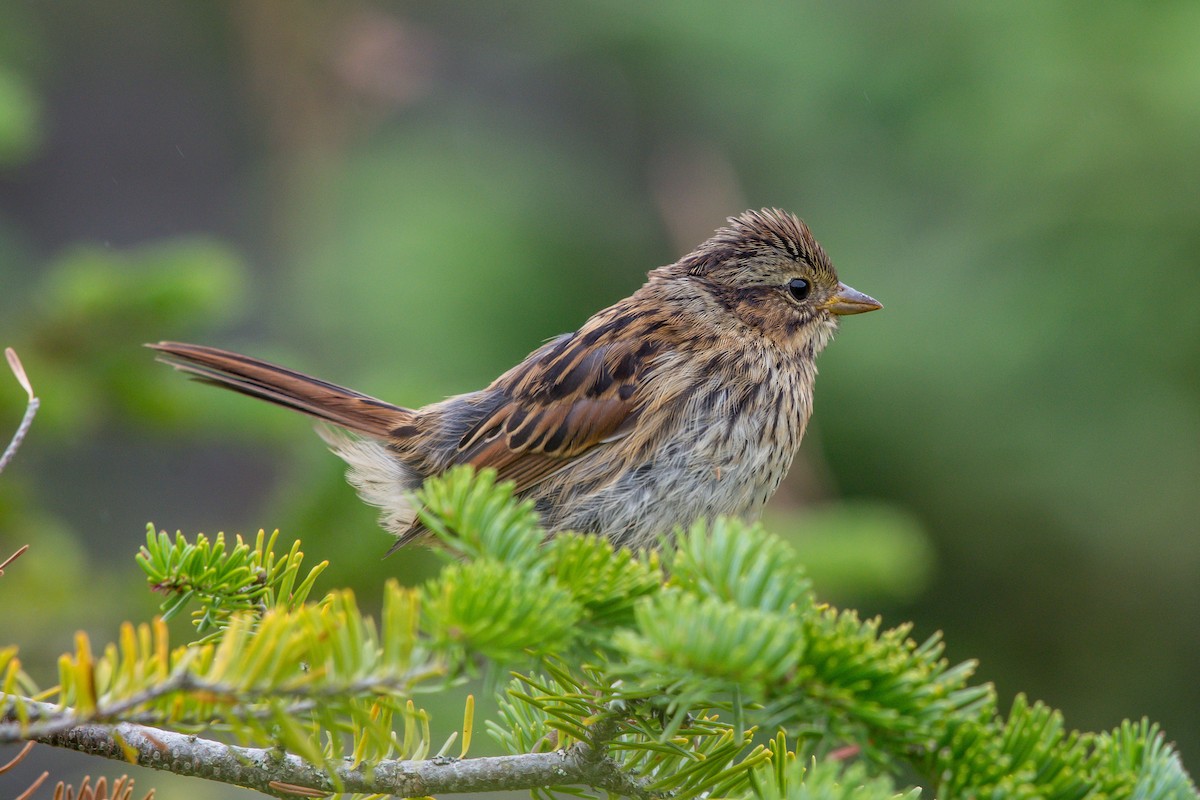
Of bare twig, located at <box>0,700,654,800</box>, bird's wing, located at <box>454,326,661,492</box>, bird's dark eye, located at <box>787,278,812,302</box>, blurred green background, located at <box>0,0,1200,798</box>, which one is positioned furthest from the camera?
blurred green background, located at <box>0,0,1200,798</box>

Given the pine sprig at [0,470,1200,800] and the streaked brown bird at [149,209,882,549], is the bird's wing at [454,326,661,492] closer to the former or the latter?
the streaked brown bird at [149,209,882,549]

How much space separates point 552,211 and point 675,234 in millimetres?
1259

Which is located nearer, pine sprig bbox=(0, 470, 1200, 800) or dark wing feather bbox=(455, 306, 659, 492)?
pine sprig bbox=(0, 470, 1200, 800)

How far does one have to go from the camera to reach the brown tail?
9.94 ft

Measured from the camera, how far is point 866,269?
5.59 m

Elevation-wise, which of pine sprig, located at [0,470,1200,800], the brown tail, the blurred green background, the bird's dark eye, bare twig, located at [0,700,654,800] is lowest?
bare twig, located at [0,700,654,800]

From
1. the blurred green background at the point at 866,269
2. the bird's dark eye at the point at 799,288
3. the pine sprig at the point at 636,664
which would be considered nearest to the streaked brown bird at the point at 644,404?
the bird's dark eye at the point at 799,288

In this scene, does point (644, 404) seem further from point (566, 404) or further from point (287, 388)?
point (287, 388)

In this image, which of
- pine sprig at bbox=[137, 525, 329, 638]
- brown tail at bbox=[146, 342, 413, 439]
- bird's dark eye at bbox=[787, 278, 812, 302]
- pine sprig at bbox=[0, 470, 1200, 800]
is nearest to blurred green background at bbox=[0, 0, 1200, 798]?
brown tail at bbox=[146, 342, 413, 439]

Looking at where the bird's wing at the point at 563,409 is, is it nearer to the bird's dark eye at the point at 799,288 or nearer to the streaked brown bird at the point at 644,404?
the streaked brown bird at the point at 644,404

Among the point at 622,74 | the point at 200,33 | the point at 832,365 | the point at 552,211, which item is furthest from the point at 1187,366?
the point at 200,33

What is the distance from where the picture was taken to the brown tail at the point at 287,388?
303 cm

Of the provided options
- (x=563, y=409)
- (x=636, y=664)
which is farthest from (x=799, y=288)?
(x=636, y=664)

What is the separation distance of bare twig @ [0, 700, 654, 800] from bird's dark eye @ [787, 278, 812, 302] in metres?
1.93
